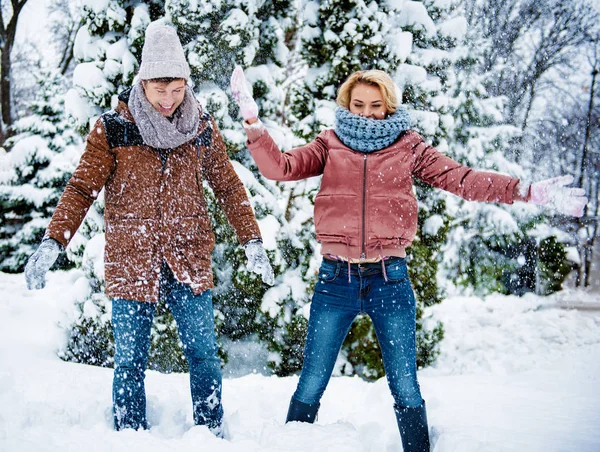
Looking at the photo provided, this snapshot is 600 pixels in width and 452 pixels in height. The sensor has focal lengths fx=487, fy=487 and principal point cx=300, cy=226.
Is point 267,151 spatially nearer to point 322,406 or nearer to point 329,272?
point 329,272

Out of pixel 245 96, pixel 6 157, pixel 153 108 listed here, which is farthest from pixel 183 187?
pixel 6 157

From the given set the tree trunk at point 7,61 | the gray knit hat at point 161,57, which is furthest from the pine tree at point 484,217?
the tree trunk at point 7,61

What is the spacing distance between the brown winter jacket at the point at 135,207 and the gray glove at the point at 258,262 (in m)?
0.25

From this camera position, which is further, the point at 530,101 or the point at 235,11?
the point at 530,101

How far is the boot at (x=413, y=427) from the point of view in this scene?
2.29m

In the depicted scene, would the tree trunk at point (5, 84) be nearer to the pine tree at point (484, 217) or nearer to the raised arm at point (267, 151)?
the pine tree at point (484, 217)

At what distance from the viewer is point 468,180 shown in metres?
2.28

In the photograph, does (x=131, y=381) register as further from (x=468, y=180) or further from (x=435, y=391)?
(x=435, y=391)

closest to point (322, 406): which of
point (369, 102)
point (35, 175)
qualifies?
point (369, 102)

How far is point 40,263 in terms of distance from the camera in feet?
7.27

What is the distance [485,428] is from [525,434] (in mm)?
205

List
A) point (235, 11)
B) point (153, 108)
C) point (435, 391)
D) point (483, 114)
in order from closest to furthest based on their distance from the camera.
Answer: point (153, 108)
point (435, 391)
point (235, 11)
point (483, 114)

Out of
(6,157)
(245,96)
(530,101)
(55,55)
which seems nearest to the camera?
(245,96)

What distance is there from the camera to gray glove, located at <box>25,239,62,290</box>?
2.21 m
